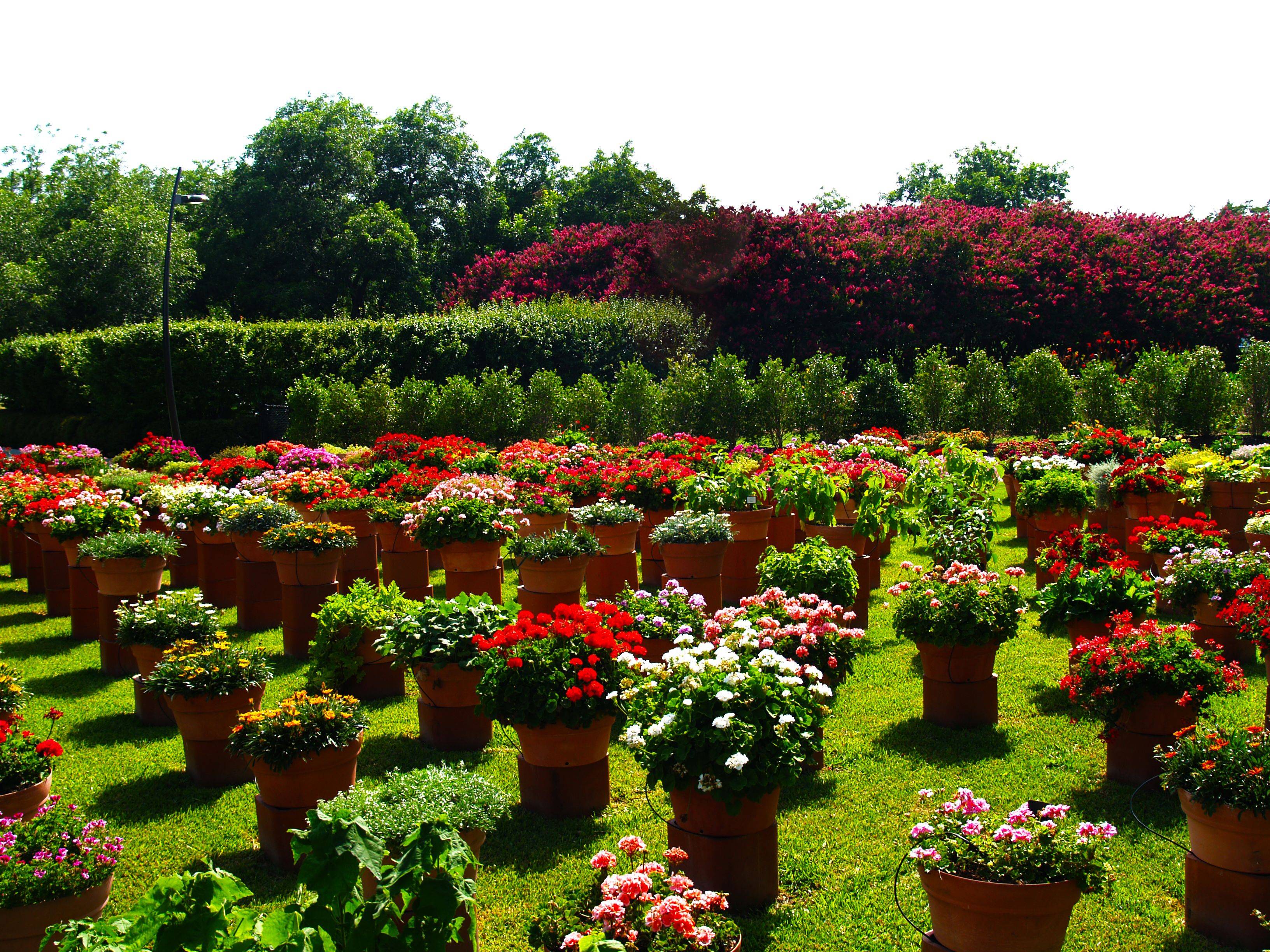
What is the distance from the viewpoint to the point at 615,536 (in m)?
7.38

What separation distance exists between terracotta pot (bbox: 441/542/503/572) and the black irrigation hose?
173 inches

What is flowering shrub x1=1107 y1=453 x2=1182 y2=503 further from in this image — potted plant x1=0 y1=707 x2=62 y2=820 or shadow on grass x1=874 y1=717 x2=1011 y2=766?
potted plant x1=0 y1=707 x2=62 y2=820

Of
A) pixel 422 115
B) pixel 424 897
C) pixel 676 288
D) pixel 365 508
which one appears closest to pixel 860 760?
pixel 424 897

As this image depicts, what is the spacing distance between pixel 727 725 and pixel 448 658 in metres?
2.12

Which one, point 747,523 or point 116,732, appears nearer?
point 116,732

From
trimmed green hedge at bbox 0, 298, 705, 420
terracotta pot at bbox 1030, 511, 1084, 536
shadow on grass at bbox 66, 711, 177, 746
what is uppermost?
trimmed green hedge at bbox 0, 298, 705, 420

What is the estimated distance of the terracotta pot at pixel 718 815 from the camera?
3.51 m

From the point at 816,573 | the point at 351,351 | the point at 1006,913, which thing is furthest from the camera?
the point at 351,351

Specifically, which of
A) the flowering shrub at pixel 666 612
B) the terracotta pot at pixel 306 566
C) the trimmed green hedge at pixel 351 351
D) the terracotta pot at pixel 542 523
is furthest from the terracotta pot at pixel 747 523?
the trimmed green hedge at pixel 351 351

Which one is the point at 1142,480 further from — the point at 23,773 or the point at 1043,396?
→ the point at 23,773

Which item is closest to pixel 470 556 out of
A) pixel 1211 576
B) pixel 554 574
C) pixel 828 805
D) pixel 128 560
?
pixel 554 574

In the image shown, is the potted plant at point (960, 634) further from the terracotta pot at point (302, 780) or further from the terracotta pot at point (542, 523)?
the terracotta pot at point (542, 523)

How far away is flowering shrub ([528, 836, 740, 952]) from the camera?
7.97 ft

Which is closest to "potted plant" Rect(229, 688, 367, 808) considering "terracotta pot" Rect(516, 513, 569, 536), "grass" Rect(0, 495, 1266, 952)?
"grass" Rect(0, 495, 1266, 952)
